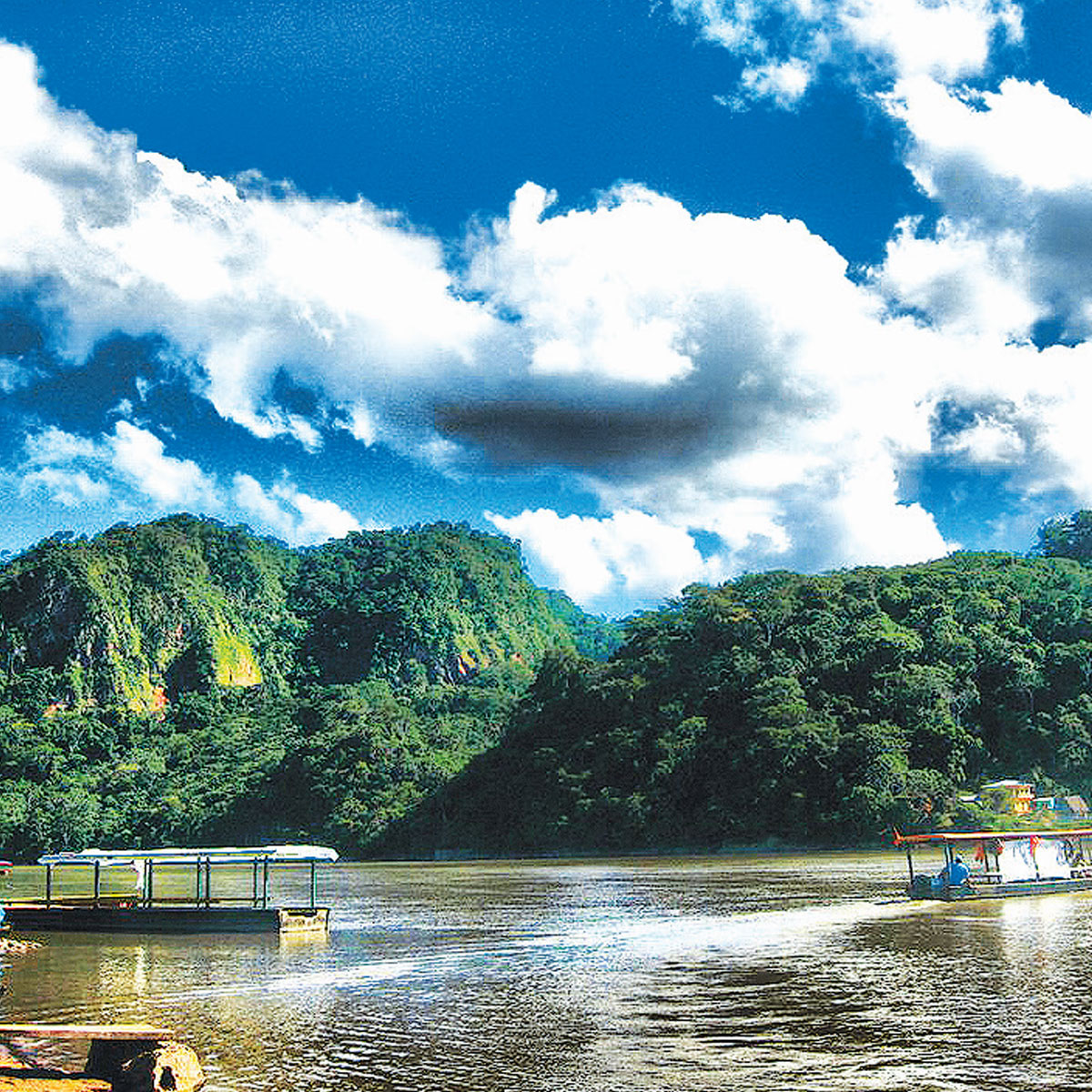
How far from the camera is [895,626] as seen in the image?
344 feet

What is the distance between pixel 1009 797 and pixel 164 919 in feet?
197

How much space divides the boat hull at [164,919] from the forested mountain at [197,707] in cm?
7426

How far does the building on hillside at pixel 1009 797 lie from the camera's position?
259 ft

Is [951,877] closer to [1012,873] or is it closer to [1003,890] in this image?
[1003,890]

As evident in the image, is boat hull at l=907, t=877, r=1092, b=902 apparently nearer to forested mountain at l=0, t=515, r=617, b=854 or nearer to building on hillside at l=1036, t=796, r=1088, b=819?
building on hillside at l=1036, t=796, r=1088, b=819

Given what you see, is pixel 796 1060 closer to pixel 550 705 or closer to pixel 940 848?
pixel 940 848

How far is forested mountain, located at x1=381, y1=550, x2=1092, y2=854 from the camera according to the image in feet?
292

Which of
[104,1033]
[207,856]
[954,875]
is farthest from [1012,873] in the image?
[104,1033]

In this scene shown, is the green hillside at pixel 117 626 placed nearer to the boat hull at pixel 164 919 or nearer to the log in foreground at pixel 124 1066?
the boat hull at pixel 164 919

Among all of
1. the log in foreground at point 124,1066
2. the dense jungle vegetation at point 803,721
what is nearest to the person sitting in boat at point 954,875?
the log in foreground at point 124,1066

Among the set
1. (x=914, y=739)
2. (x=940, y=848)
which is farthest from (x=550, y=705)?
(x=940, y=848)

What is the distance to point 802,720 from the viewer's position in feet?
309

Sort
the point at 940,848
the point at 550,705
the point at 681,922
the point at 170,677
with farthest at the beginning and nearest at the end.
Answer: the point at 170,677 < the point at 550,705 < the point at 940,848 < the point at 681,922

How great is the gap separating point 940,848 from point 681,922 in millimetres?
44118
